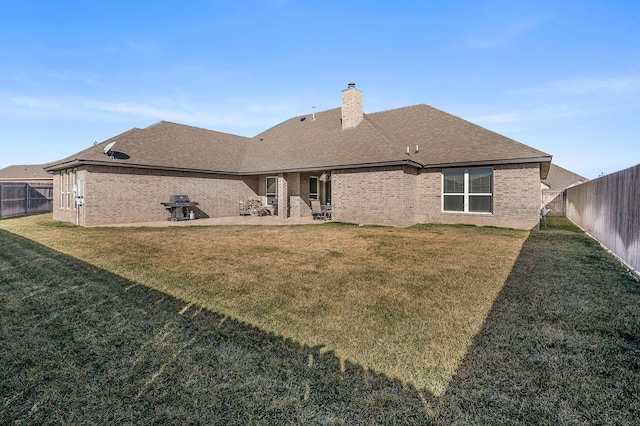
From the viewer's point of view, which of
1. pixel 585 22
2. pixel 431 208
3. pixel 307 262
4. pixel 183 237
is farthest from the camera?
pixel 431 208

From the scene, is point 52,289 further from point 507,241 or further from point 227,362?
point 507,241

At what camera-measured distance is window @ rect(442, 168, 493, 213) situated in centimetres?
1374

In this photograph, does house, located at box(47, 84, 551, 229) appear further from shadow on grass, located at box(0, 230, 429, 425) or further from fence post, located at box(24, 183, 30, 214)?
shadow on grass, located at box(0, 230, 429, 425)

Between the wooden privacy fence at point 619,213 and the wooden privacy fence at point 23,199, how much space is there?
98.0 feet

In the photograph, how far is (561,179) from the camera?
34.7m

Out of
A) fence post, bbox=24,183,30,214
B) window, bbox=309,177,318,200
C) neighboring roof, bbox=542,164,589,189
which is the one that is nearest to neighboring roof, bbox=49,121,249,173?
window, bbox=309,177,318,200

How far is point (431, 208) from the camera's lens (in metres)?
15.0

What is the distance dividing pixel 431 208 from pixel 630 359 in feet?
40.7

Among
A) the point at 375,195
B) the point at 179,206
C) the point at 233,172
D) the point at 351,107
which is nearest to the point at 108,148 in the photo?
the point at 179,206

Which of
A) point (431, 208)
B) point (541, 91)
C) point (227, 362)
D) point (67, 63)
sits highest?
point (67, 63)

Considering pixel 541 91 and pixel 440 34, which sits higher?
pixel 440 34

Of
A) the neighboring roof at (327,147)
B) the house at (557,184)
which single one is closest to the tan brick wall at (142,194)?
the neighboring roof at (327,147)

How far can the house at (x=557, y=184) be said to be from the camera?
955 inches

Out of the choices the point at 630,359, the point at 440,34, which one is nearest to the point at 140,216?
the point at 440,34
